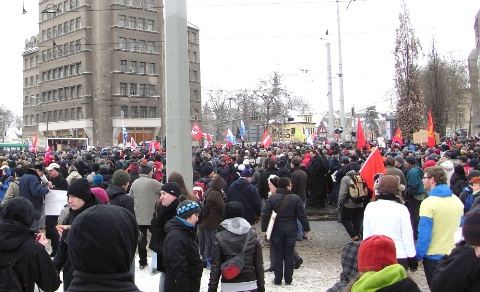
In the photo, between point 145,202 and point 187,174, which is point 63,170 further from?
point 187,174

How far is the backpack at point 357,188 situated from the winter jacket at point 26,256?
7407 millimetres

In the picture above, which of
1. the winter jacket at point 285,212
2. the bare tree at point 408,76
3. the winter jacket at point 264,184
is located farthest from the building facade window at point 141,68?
the winter jacket at point 285,212

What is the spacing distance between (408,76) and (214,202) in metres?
36.2

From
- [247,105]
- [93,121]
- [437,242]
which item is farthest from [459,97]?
[437,242]

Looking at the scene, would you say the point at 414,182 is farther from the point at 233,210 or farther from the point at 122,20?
the point at 122,20

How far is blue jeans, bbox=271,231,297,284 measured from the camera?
853 centimetres

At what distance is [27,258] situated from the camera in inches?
181

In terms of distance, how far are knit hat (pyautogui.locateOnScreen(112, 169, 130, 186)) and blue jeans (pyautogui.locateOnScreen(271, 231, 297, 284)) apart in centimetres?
250

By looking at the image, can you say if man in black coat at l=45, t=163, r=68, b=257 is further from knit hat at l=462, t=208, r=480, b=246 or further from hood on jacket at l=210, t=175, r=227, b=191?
knit hat at l=462, t=208, r=480, b=246

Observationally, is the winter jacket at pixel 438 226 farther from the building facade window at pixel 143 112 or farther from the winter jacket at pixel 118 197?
the building facade window at pixel 143 112

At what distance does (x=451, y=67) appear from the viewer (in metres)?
65.1

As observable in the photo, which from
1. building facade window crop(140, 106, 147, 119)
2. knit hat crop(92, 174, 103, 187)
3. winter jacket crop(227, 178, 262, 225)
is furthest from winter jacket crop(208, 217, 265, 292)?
building facade window crop(140, 106, 147, 119)

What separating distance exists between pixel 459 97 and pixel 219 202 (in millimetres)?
63644

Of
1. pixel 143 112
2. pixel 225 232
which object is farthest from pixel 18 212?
pixel 143 112
